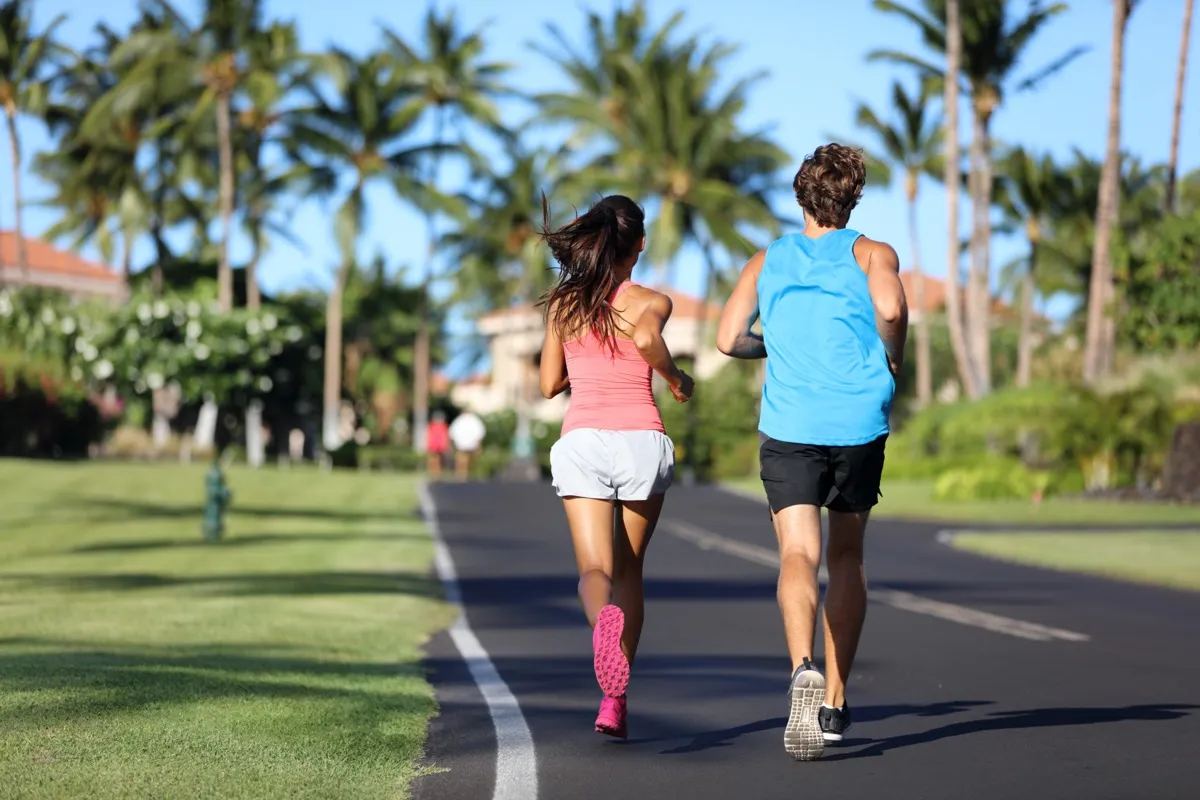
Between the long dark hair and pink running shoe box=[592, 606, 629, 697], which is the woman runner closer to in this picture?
the long dark hair

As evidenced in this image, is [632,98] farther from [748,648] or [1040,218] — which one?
[748,648]

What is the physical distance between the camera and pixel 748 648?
10.7m

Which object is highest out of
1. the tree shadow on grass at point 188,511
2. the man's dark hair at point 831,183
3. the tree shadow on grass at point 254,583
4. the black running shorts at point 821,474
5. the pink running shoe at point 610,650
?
the man's dark hair at point 831,183

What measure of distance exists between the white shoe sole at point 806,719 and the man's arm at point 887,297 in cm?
119

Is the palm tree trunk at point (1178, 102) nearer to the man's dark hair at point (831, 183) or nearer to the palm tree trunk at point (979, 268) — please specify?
the palm tree trunk at point (979, 268)

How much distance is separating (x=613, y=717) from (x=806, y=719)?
0.82 m

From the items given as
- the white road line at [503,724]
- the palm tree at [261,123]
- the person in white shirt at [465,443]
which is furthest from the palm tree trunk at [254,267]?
the white road line at [503,724]

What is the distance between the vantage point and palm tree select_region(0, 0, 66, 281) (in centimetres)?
6962

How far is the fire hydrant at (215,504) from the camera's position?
21719 millimetres

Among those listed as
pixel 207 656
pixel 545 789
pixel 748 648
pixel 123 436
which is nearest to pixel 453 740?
pixel 545 789

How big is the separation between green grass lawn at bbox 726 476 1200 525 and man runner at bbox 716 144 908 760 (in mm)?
21149

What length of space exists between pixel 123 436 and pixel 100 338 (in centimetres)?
554

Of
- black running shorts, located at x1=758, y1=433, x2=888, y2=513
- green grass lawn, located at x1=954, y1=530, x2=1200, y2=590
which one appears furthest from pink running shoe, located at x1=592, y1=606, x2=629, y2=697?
green grass lawn, located at x1=954, y1=530, x2=1200, y2=590

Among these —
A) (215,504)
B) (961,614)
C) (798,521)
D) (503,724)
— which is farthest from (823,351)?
(215,504)
